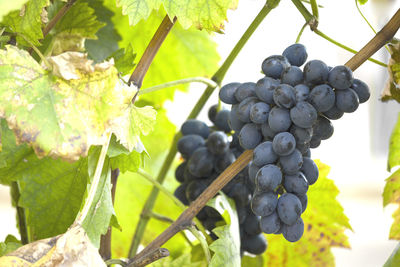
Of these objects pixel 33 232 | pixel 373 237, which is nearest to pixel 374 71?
pixel 373 237

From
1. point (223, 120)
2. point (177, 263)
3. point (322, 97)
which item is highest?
point (322, 97)

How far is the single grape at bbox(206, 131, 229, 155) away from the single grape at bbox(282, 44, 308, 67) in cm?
16

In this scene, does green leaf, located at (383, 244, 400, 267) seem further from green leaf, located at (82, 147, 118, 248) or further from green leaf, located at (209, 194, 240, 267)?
green leaf, located at (82, 147, 118, 248)

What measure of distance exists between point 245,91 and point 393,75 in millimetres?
126

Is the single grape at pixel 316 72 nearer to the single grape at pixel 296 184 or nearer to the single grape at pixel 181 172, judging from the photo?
the single grape at pixel 296 184

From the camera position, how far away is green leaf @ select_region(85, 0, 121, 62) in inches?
21.7

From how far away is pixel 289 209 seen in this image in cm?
36

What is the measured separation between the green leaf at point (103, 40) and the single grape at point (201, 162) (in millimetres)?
141

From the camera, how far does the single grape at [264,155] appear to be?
0.36 meters

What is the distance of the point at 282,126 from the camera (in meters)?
0.36

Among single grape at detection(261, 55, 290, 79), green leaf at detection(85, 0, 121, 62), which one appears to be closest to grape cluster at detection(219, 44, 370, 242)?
single grape at detection(261, 55, 290, 79)

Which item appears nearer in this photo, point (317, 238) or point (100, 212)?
point (100, 212)

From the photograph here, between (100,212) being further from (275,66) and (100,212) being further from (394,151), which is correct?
(394,151)

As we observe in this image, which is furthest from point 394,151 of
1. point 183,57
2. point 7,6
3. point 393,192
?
point 7,6
